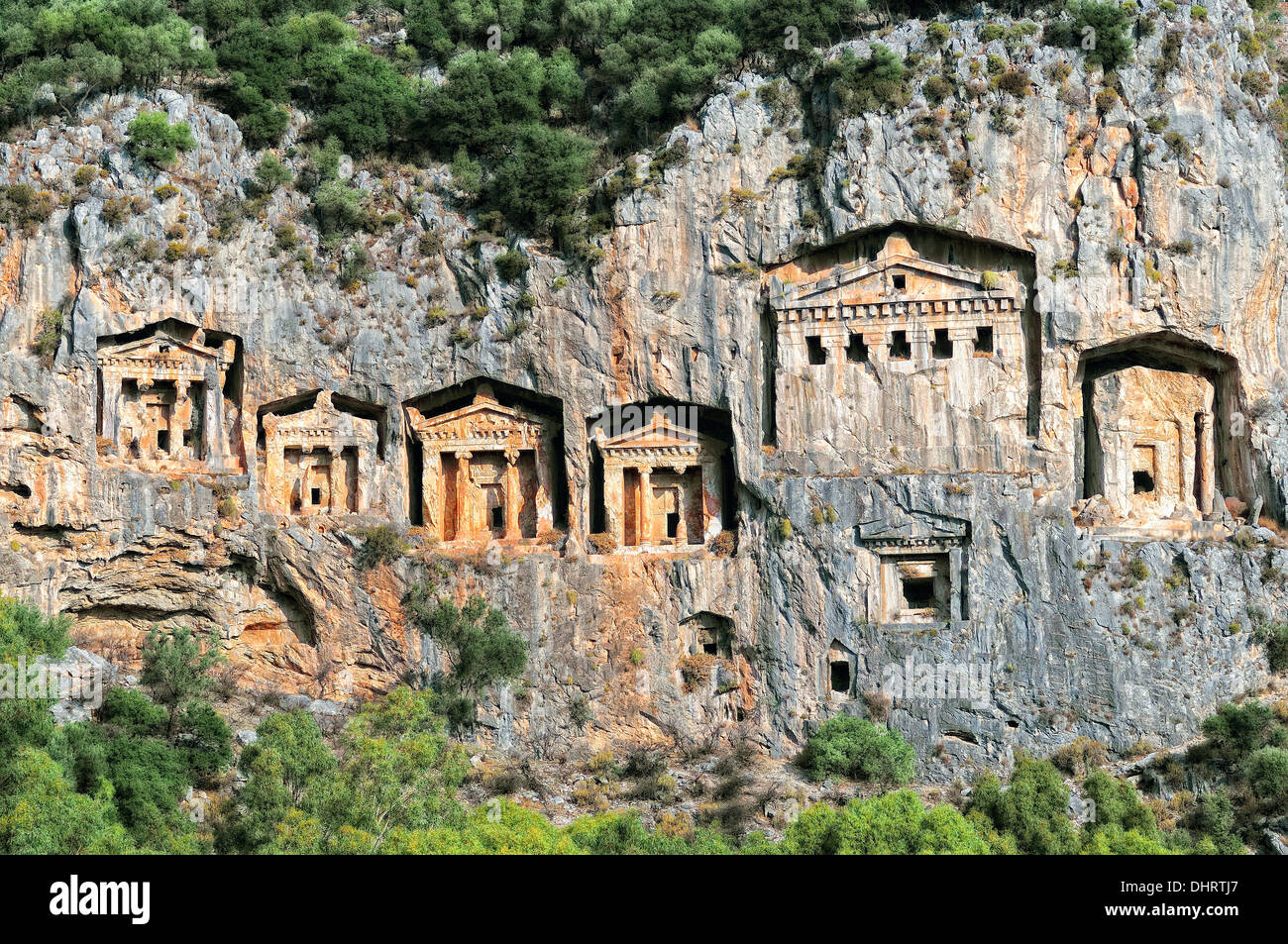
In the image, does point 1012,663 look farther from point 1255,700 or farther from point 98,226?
point 98,226

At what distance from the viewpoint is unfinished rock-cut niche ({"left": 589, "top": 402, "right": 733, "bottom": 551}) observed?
47.6 metres

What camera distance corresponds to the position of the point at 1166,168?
1820 inches

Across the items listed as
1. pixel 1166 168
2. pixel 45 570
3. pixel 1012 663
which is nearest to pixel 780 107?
pixel 1166 168

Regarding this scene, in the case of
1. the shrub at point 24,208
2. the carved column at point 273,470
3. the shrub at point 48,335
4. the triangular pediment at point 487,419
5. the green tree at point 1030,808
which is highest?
the shrub at point 24,208

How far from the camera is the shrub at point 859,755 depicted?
4322 cm

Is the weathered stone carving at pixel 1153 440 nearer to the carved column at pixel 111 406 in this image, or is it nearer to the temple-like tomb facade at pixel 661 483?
the temple-like tomb facade at pixel 661 483

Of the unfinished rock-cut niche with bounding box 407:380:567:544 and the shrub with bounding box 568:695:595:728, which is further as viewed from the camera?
the unfinished rock-cut niche with bounding box 407:380:567:544

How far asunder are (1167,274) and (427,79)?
71.3 ft

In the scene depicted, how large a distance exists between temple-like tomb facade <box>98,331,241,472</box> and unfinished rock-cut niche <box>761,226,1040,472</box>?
1456 cm

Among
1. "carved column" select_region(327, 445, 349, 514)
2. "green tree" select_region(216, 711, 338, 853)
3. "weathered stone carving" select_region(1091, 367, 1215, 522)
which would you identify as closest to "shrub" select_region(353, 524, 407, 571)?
"carved column" select_region(327, 445, 349, 514)

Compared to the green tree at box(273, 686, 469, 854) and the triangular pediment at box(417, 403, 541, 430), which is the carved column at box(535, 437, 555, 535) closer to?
the triangular pediment at box(417, 403, 541, 430)

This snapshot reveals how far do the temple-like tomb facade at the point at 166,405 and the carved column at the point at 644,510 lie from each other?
10768 mm

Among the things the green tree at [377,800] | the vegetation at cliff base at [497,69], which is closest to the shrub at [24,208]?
the vegetation at cliff base at [497,69]

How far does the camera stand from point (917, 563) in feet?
152
